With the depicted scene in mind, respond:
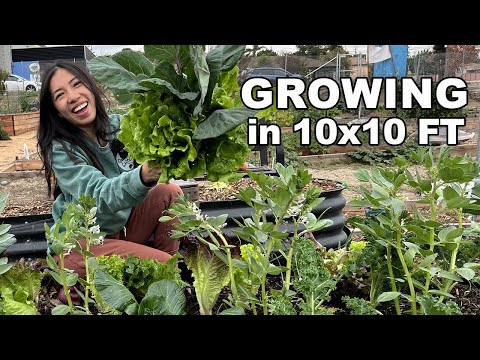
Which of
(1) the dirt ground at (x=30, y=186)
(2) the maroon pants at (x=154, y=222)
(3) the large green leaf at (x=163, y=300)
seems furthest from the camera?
(1) the dirt ground at (x=30, y=186)

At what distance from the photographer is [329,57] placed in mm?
9781

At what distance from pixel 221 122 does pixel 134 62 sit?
0.84 ft

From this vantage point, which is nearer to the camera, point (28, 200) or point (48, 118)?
point (48, 118)

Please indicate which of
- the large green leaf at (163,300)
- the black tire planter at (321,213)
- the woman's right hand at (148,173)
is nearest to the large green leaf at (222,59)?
the woman's right hand at (148,173)

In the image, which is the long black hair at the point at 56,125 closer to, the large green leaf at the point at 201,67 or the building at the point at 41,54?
the building at the point at 41,54

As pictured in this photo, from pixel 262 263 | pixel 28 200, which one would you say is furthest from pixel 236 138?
pixel 28 200

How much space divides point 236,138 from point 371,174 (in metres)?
0.29

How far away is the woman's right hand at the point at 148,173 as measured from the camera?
1270 millimetres

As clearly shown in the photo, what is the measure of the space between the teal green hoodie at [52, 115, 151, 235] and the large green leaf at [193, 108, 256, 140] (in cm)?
34

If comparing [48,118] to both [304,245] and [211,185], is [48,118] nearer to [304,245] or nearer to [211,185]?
[304,245]

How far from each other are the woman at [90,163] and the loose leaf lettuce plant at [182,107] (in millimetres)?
403

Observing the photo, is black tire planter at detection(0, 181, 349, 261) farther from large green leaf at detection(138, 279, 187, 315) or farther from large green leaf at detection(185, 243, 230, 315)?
large green leaf at detection(138, 279, 187, 315)

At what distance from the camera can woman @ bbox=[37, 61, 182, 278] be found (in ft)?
5.22

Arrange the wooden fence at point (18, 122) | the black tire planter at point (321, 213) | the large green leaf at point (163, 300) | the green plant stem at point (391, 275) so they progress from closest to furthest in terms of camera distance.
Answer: the large green leaf at point (163, 300) < the green plant stem at point (391, 275) < the black tire planter at point (321, 213) < the wooden fence at point (18, 122)
